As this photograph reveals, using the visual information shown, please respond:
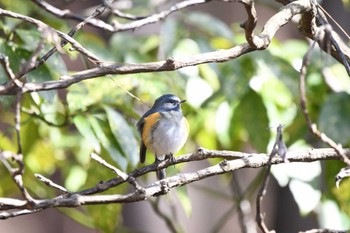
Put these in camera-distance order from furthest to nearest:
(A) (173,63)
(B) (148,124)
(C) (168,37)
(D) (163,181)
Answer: (B) (148,124)
(C) (168,37)
(D) (163,181)
(A) (173,63)

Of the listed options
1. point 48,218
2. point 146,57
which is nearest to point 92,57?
point 146,57

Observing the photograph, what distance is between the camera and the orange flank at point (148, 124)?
10.6 feet

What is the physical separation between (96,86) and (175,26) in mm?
533

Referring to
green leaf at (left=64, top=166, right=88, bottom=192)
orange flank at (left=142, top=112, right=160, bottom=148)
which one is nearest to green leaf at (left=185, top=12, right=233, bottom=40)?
orange flank at (left=142, top=112, right=160, bottom=148)

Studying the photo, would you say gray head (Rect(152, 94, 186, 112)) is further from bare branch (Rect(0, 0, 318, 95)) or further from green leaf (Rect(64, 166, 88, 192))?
bare branch (Rect(0, 0, 318, 95))

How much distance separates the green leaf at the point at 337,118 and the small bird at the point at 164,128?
0.60 meters

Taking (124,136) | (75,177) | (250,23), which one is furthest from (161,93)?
(250,23)

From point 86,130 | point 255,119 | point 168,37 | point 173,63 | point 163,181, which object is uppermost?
point 168,37

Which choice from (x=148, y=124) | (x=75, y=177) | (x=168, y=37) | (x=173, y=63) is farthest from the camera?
(x=75, y=177)

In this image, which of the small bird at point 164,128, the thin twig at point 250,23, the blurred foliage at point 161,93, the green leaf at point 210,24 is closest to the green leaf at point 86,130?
the blurred foliage at point 161,93

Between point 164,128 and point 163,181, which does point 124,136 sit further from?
point 163,181

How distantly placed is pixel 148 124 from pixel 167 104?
14cm

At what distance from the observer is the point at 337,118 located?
292cm

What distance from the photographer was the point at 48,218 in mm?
5715
